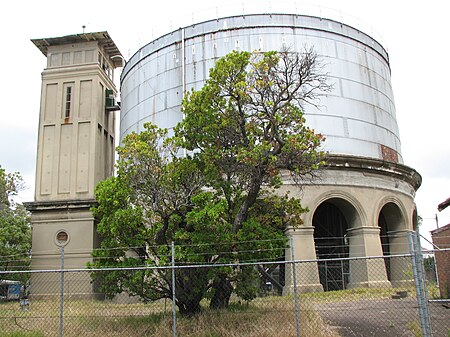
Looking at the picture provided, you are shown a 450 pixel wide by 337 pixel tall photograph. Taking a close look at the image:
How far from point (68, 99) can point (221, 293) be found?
70.2ft

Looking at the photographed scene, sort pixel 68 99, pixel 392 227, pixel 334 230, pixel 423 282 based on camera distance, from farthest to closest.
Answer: pixel 68 99, pixel 334 230, pixel 392 227, pixel 423 282

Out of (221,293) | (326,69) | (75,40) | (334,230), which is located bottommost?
(221,293)

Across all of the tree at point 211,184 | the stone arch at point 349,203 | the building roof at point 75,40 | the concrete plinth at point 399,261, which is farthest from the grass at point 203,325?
the building roof at point 75,40

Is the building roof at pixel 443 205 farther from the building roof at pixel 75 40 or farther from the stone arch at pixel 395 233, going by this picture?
the building roof at pixel 75 40

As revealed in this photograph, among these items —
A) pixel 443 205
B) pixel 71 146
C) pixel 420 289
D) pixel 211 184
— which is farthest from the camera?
pixel 71 146

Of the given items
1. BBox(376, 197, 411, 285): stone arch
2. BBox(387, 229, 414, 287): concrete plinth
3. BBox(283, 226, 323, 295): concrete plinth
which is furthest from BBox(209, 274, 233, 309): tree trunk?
BBox(387, 229, 414, 287): concrete plinth

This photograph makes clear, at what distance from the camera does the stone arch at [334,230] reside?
967 inches

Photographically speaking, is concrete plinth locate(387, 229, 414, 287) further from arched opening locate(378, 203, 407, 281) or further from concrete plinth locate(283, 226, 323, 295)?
concrete plinth locate(283, 226, 323, 295)

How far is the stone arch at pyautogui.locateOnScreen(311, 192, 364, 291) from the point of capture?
24.6 metres

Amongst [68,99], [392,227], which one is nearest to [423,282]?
[392,227]

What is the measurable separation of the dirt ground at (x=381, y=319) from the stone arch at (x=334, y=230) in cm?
681

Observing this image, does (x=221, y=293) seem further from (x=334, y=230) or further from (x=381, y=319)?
(x=334, y=230)

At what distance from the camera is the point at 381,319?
13.4 metres

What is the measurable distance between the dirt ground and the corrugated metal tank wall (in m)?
10.3
